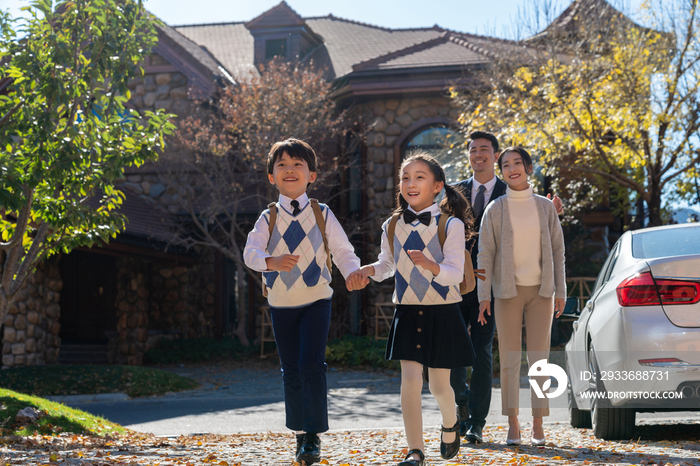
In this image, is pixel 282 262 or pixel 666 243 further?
pixel 666 243

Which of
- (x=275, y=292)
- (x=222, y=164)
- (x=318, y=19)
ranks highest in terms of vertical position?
(x=318, y=19)

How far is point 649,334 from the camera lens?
4.29m

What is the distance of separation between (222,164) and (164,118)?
777 cm

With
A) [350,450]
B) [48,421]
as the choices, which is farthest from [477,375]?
[48,421]

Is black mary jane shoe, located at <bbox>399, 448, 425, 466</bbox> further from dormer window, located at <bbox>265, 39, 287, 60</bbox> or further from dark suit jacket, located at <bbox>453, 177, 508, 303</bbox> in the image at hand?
dormer window, located at <bbox>265, 39, 287, 60</bbox>

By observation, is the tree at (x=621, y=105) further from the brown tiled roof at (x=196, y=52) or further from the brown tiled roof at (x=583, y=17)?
the brown tiled roof at (x=196, y=52)

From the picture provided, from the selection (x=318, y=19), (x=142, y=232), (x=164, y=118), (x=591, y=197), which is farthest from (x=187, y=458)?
(x=318, y=19)

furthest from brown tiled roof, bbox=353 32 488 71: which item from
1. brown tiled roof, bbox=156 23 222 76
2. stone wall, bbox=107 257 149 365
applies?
stone wall, bbox=107 257 149 365

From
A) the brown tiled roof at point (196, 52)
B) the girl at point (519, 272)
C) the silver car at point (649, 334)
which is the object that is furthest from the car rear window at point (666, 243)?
the brown tiled roof at point (196, 52)

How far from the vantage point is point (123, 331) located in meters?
15.2

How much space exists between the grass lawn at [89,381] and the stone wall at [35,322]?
1034mm

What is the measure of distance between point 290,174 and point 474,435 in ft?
7.28

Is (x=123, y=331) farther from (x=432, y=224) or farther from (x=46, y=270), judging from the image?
(x=432, y=224)

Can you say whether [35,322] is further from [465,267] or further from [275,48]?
[465,267]
